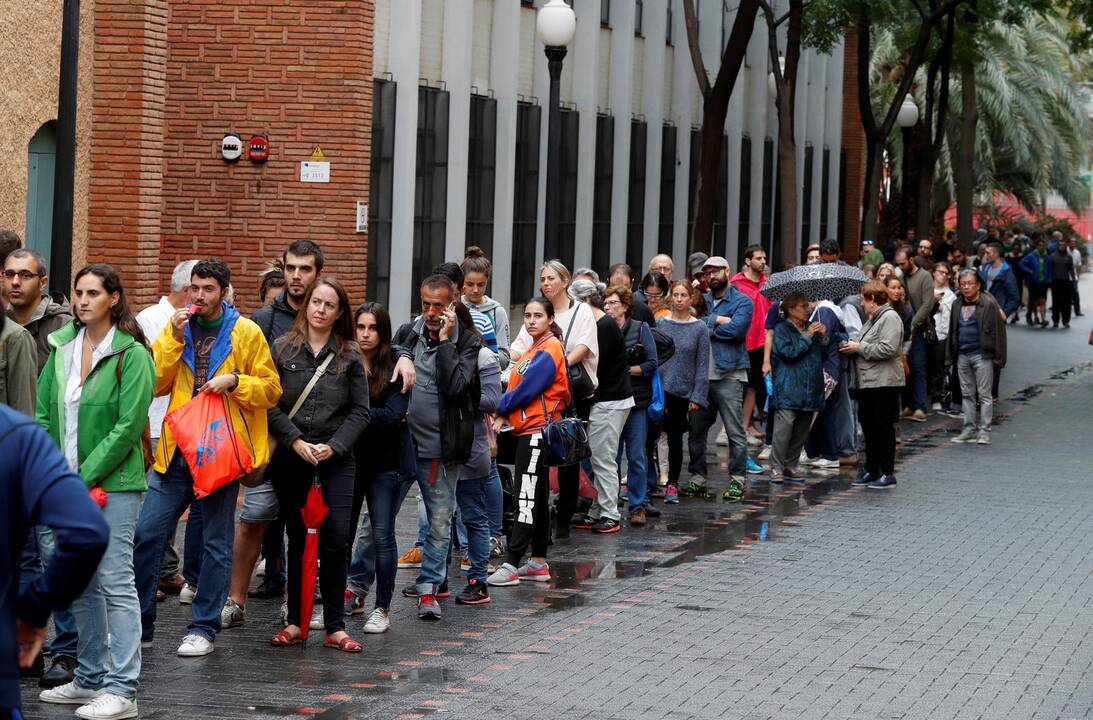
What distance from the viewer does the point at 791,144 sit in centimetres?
2697

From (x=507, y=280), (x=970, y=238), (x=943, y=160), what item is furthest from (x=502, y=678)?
(x=943, y=160)

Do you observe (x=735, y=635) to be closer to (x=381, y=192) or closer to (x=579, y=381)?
(x=579, y=381)

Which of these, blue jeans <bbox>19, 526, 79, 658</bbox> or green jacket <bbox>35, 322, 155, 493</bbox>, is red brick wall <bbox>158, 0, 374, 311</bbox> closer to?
blue jeans <bbox>19, 526, 79, 658</bbox>

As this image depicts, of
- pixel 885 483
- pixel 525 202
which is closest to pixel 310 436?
pixel 885 483

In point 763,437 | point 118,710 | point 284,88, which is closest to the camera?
point 118,710

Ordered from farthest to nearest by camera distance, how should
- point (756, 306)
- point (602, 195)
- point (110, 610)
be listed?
point (602, 195)
point (756, 306)
point (110, 610)

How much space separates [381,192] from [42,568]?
1460cm

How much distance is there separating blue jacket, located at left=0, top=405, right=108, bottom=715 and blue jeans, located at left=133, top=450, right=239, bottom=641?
3808 millimetres

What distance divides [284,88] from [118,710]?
1414cm

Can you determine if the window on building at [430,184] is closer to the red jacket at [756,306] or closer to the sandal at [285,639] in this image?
the red jacket at [756,306]

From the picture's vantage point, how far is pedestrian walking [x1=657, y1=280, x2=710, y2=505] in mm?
14367

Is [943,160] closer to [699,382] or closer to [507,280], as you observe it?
[507,280]

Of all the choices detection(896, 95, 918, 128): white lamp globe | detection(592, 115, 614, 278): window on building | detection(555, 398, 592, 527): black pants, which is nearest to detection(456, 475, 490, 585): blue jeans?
detection(555, 398, 592, 527): black pants

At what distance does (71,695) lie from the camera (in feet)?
25.4
